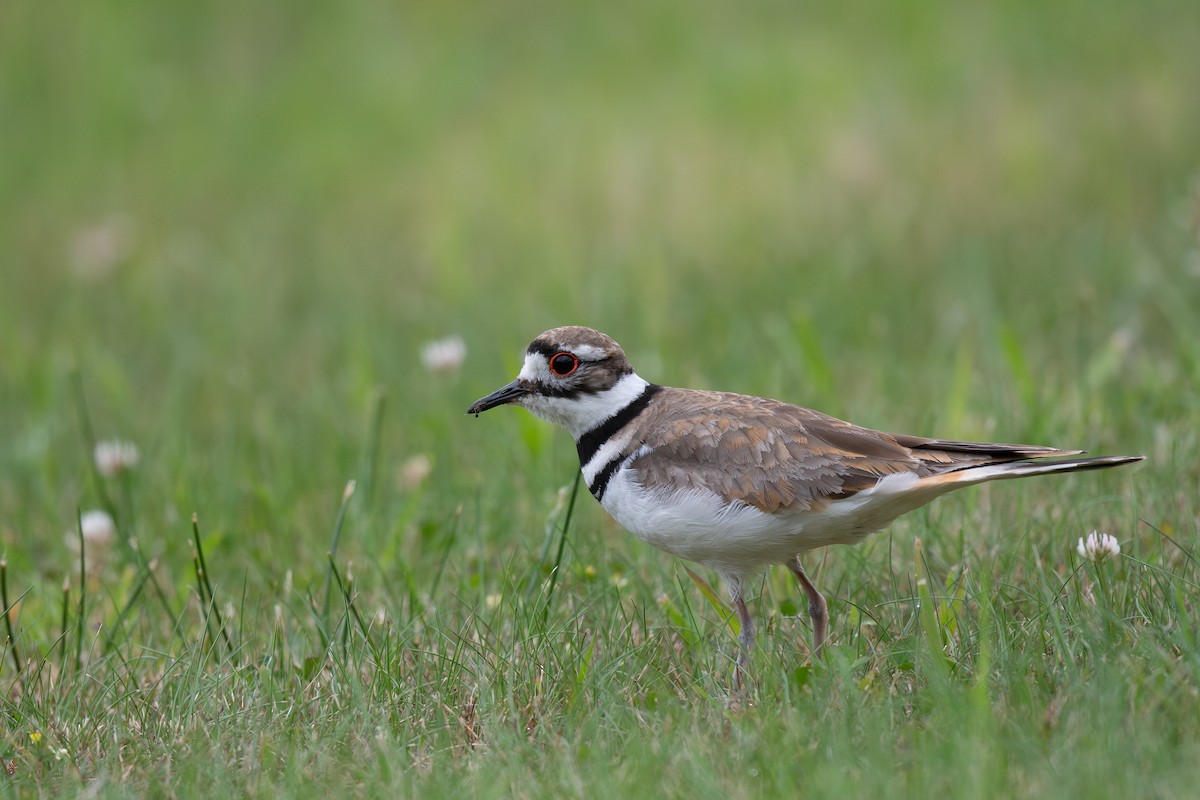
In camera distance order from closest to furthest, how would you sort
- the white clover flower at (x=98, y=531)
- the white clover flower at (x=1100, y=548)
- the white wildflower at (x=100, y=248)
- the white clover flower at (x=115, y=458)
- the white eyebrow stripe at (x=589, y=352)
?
the white clover flower at (x=1100, y=548), the white eyebrow stripe at (x=589, y=352), the white clover flower at (x=98, y=531), the white clover flower at (x=115, y=458), the white wildflower at (x=100, y=248)

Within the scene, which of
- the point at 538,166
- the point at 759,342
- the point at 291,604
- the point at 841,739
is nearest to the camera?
the point at 841,739

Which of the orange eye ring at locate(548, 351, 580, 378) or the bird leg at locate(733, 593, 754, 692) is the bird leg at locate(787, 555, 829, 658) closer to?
the bird leg at locate(733, 593, 754, 692)

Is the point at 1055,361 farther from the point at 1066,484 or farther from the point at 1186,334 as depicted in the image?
the point at 1066,484

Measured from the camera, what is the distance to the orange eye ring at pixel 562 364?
173 inches

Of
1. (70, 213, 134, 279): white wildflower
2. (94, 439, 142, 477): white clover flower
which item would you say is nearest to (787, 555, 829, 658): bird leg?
(94, 439, 142, 477): white clover flower

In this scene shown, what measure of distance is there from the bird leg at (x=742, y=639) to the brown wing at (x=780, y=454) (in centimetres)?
33

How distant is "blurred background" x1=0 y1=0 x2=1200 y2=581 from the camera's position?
239 inches

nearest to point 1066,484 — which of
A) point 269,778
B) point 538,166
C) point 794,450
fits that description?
point 794,450

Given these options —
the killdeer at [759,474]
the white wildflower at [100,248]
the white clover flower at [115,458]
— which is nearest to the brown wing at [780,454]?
the killdeer at [759,474]

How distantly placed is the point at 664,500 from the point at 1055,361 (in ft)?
11.2

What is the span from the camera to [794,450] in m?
3.96

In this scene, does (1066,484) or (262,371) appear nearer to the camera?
(1066,484)

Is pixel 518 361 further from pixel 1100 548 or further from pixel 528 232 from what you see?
pixel 1100 548

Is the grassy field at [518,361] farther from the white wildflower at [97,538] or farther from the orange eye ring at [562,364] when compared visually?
the orange eye ring at [562,364]
